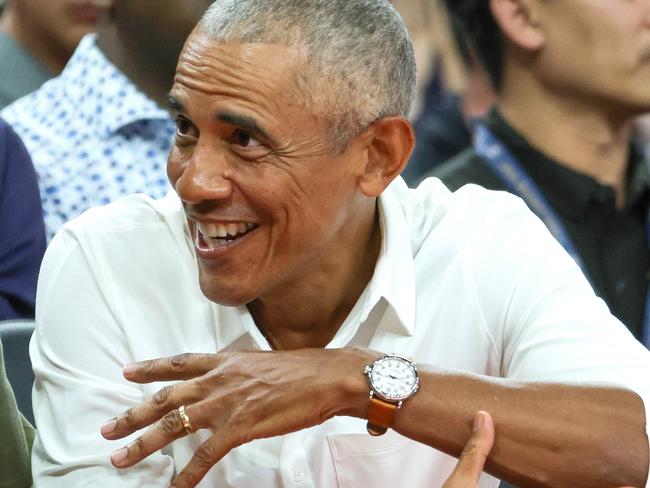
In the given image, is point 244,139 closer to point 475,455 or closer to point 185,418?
point 185,418

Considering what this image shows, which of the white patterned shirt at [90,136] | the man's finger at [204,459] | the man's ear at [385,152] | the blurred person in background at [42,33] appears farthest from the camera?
the blurred person in background at [42,33]

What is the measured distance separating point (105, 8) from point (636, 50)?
1.65m

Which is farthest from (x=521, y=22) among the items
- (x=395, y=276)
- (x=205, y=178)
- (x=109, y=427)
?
(x=109, y=427)

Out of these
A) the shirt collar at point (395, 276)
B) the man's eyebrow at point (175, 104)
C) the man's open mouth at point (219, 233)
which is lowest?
the shirt collar at point (395, 276)

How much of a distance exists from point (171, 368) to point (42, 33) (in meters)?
2.69

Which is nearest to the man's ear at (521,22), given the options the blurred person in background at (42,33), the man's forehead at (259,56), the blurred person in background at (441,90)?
the blurred person in background at (441,90)

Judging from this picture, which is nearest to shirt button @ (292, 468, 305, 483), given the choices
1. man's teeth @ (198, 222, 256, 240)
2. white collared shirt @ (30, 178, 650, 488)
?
white collared shirt @ (30, 178, 650, 488)

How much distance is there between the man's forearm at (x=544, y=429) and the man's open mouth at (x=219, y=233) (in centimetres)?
42

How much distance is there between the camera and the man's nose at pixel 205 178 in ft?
7.22

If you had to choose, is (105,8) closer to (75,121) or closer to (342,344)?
(75,121)

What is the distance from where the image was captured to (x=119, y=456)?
6.84 feet

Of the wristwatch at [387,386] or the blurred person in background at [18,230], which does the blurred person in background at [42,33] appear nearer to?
the blurred person in background at [18,230]

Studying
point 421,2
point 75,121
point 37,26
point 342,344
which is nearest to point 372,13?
point 342,344

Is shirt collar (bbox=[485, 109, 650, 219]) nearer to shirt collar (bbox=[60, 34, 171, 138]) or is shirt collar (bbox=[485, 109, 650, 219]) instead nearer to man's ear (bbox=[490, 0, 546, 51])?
man's ear (bbox=[490, 0, 546, 51])
